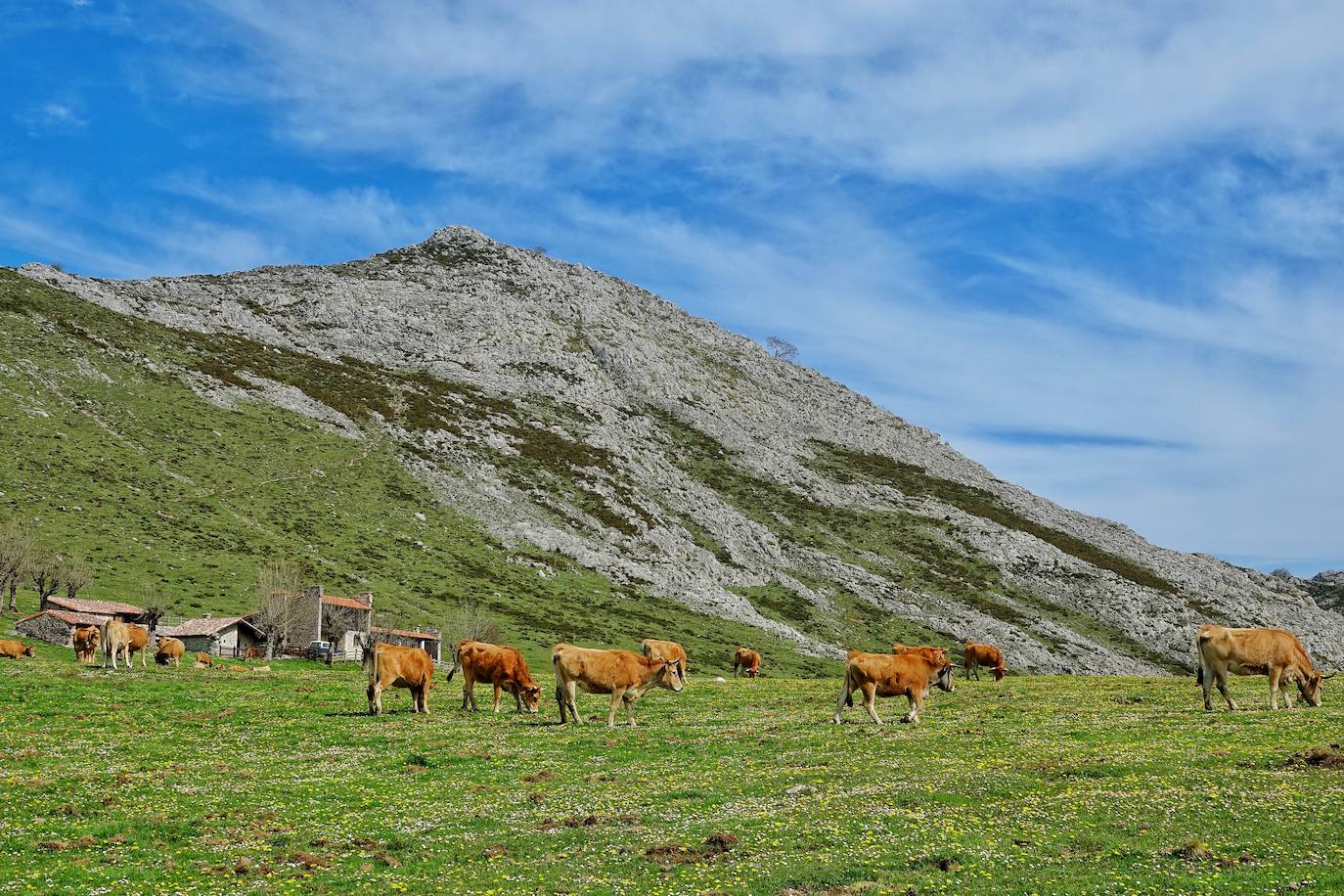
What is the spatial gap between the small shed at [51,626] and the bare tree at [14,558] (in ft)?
34.9

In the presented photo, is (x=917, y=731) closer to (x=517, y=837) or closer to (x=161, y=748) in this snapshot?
(x=517, y=837)

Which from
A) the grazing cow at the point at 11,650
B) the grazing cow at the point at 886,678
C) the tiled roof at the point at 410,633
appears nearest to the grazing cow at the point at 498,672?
the grazing cow at the point at 886,678

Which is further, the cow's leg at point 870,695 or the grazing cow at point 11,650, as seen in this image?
the grazing cow at point 11,650

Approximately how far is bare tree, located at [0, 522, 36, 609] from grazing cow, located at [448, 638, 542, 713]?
67690 millimetres

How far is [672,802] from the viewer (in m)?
19.3

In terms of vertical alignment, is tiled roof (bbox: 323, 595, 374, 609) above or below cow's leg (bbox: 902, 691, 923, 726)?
above

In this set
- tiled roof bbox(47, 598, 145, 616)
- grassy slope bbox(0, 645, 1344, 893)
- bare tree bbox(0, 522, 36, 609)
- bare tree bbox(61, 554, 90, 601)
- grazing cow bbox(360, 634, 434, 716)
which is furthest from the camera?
bare tree bbox(61, 554, 90, 601)

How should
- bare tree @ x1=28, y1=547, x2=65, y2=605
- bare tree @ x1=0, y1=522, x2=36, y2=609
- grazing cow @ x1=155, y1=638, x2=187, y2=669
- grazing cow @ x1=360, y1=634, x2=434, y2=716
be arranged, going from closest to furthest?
grazing cow @ x1=360, y1=634, x2=434, y2=716 → grazing cow @ x1=155, y1=638, x2=187, y2=669 → bare tree @ x1=0, y1=522, x2=36, y2=609 → bare tree @ x1=28, y1=547, x2=65, y2=605

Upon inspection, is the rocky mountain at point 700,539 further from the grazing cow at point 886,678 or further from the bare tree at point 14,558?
the grazing cow at point 886,678

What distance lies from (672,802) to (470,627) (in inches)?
3366

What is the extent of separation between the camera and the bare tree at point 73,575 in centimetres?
8631

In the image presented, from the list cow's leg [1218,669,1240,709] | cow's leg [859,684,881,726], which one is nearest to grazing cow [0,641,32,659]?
cow's leg [859,684,881,726]

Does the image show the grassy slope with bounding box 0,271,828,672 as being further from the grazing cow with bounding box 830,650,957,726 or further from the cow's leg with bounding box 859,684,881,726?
the cow's leg with bounding box 859,684,881,726

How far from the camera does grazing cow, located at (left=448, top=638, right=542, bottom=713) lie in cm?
3400
